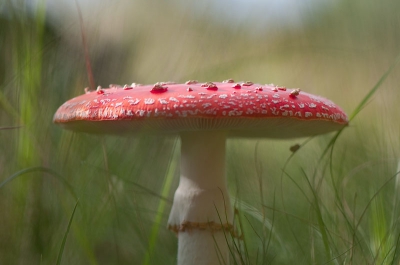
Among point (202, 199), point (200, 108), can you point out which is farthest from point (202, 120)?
point (202, 199)

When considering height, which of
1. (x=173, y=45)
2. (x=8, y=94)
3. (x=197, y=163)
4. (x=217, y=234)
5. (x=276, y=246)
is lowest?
(x=276, y=246)

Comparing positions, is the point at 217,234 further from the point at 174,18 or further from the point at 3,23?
the point at 174,18

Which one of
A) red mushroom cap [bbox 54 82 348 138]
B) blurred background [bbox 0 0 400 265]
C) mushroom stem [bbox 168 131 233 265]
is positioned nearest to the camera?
red mushroom cap [bbox 54 82 348 138]

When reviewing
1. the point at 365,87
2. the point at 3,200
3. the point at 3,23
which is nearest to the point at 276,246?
the point at 3,200

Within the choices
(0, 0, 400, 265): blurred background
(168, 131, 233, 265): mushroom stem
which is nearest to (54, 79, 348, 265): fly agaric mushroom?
(168, 131, 233, 265): mushroom stem

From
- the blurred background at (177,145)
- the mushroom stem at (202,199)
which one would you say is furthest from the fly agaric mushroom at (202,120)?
the blurred background at (177,145)

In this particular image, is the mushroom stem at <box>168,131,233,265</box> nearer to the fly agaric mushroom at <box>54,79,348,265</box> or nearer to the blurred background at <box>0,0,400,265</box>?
the fly agaric mushroom at <box>54,79,348,265</box>

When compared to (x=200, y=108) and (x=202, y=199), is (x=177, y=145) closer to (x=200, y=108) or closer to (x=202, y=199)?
(x=202, y=199)

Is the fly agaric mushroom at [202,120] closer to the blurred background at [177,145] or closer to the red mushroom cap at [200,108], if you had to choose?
the red mushroom cap at [200,108]
